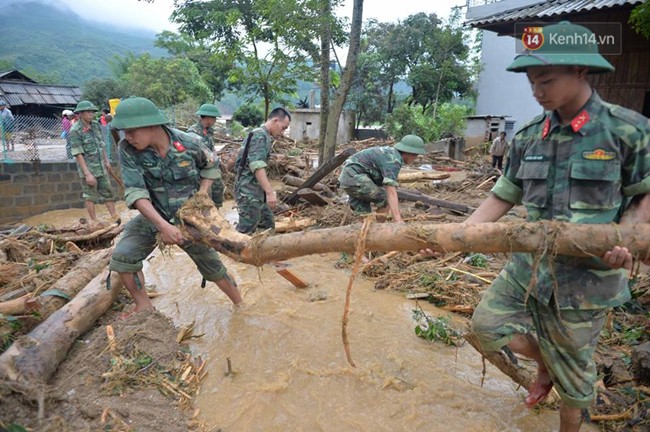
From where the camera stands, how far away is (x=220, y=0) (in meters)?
32.9

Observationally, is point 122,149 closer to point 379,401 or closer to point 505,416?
point 379,401

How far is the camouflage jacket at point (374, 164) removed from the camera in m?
5.32

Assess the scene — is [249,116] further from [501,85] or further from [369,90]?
[501,85]

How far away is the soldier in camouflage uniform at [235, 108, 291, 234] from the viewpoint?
5.00 meters

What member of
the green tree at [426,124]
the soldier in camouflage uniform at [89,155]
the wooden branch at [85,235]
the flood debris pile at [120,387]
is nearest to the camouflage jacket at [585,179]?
the flood debris pile at [120,387]

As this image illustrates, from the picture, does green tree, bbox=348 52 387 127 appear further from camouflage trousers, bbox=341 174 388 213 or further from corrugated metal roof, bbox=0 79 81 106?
camouflage trousers, bbox=341 174 388 213

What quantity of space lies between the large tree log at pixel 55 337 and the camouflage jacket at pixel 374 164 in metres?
3.10

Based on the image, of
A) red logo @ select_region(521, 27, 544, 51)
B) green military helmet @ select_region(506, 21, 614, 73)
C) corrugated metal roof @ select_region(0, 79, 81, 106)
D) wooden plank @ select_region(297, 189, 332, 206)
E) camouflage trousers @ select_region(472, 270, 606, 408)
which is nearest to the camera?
green military helmet @ select_region(506, 21, 614, 73)

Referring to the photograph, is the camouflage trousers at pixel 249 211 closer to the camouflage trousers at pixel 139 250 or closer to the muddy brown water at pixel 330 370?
the muddy brown water at pixel 330 370

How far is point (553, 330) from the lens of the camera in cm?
208

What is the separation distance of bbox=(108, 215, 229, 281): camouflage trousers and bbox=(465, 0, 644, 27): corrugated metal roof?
24.6ft

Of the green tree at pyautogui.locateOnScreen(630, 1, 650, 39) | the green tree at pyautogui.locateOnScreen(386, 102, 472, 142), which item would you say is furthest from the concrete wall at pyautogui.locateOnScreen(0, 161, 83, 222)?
the green tree at pyautogui.locateOnScreen(386, 102, 472, 142)

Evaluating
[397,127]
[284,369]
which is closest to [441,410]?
[284,369]

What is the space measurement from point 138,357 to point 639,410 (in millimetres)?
3156
